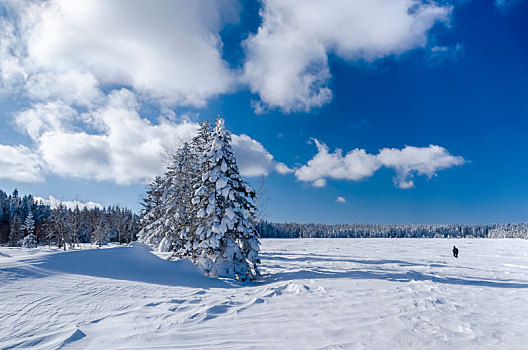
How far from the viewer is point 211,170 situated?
1577 centimetres

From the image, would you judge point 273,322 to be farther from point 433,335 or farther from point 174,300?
point 433,335

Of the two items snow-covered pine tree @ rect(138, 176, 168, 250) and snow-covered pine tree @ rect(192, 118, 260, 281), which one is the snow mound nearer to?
snow-covered pine tree @ rect(192, 118, 260, 281)

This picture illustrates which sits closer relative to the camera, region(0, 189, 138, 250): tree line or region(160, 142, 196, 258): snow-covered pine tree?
region(160, 142, 196, 258): snow-covered pine tree

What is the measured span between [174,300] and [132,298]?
1129 millimetres

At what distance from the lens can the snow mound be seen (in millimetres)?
8234

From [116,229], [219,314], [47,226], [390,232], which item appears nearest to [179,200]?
[219,314]

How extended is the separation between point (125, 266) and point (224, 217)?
19.4 ft

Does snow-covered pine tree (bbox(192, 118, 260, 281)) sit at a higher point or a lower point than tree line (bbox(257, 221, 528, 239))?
higher

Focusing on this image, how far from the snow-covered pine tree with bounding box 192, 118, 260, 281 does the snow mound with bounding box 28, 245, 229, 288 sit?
5.48 feet

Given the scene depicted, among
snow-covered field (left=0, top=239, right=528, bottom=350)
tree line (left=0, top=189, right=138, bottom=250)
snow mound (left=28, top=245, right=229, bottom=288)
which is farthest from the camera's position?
tree line (left=0, top=189, right=138, bottom=250)

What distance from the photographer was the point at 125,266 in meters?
10.2

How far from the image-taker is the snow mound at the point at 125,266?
823 centimetres

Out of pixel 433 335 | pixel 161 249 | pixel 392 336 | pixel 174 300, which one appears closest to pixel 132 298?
pixel 174 300

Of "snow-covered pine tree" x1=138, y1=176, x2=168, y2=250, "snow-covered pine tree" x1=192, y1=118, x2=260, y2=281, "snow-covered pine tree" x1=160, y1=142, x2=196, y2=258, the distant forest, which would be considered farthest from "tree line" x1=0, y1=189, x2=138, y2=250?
"snow-covered pine tree" x1=192, y1=118, x2=260, y2=281
